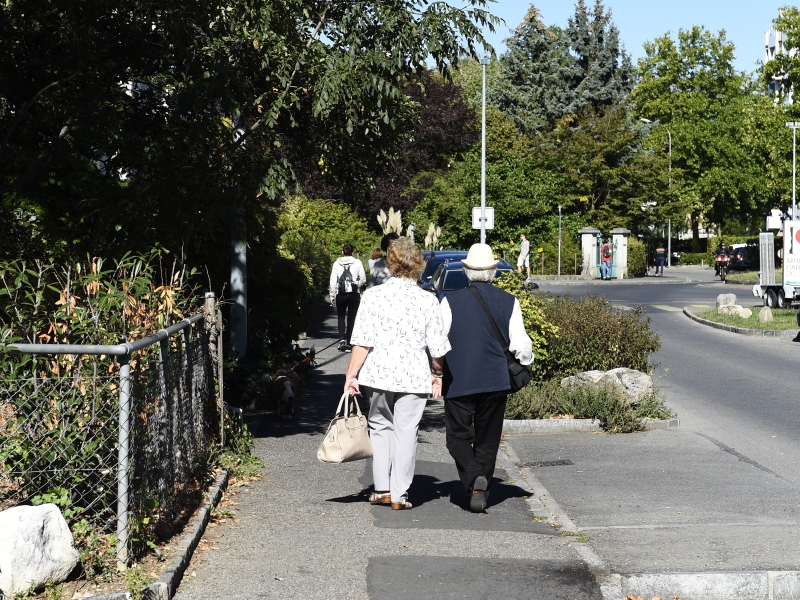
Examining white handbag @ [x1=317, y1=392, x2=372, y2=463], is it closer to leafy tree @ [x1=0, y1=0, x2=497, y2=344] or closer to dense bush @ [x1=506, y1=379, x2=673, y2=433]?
leafy tree @ [x1=0, y1=0, x2=497, y2=344]

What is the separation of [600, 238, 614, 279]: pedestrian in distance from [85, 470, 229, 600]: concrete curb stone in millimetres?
46076

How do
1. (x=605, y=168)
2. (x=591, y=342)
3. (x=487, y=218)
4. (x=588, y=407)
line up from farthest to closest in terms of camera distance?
1. (x=605, y=168)
2. (x=487, y=218)
3. (x=591, y=342)
4. (x=588, y=407)

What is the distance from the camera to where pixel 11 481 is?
6.17 meters

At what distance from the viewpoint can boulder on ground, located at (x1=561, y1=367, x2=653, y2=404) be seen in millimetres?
12047

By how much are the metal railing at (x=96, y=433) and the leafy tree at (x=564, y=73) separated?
58892 millimetres

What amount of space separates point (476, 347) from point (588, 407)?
4.45m

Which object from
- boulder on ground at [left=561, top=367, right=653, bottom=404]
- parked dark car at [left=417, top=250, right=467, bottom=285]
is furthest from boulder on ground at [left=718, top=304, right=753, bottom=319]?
boulder on ground at [left=561, top=367, right=653, bottom=404]

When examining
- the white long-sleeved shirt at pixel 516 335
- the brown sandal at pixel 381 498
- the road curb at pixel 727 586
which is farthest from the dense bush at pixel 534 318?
the road curb at pixel 727 586

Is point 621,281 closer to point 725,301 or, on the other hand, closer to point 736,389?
point 725,301

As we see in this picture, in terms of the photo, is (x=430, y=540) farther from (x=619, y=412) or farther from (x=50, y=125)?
(x=50, y=125)

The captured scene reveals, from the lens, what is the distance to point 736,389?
597 inches

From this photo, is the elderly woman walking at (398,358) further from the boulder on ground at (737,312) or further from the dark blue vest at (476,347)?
the boulder on ground at (737,312)

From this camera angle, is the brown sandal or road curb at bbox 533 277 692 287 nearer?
the brown sandal

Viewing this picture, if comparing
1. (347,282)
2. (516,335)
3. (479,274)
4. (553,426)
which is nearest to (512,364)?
(516,335)
